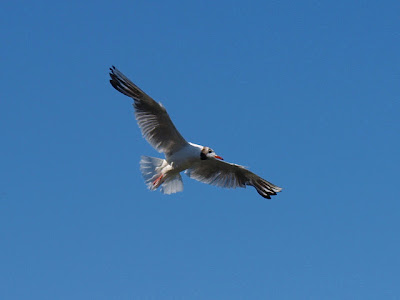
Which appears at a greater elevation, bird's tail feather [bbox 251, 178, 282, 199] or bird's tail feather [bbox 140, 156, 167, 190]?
bird's tail feather [bbox 251, 178, 282, 199]

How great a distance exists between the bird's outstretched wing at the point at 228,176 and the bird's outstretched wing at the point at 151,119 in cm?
134

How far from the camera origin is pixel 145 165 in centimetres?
1845

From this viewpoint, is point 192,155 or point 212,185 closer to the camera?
point 192,155

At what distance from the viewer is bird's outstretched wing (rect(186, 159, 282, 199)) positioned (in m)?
19.2

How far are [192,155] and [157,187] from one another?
1258 millimetres

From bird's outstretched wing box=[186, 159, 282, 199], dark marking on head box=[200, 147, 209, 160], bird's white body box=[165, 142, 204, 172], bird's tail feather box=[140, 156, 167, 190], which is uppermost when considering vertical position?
bird's outstretched wing box=[186, 159, 282, 199]

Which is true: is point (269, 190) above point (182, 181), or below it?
above

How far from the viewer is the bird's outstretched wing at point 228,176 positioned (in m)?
19.2

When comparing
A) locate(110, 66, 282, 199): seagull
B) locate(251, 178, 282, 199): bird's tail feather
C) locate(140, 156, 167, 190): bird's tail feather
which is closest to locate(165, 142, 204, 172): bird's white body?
locate(110, 66, 282, 199): seagull

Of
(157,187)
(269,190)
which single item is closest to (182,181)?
(157,187)

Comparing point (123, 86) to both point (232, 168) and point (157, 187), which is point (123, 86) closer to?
point (157, 187)

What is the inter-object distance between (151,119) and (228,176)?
3045mm

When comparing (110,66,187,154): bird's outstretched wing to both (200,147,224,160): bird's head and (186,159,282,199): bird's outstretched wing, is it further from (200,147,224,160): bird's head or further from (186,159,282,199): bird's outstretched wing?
(186,159,282,199): bird's outstretched wing

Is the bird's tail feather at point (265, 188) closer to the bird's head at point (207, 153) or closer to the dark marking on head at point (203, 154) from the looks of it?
the bird's head at point (207, 153)
